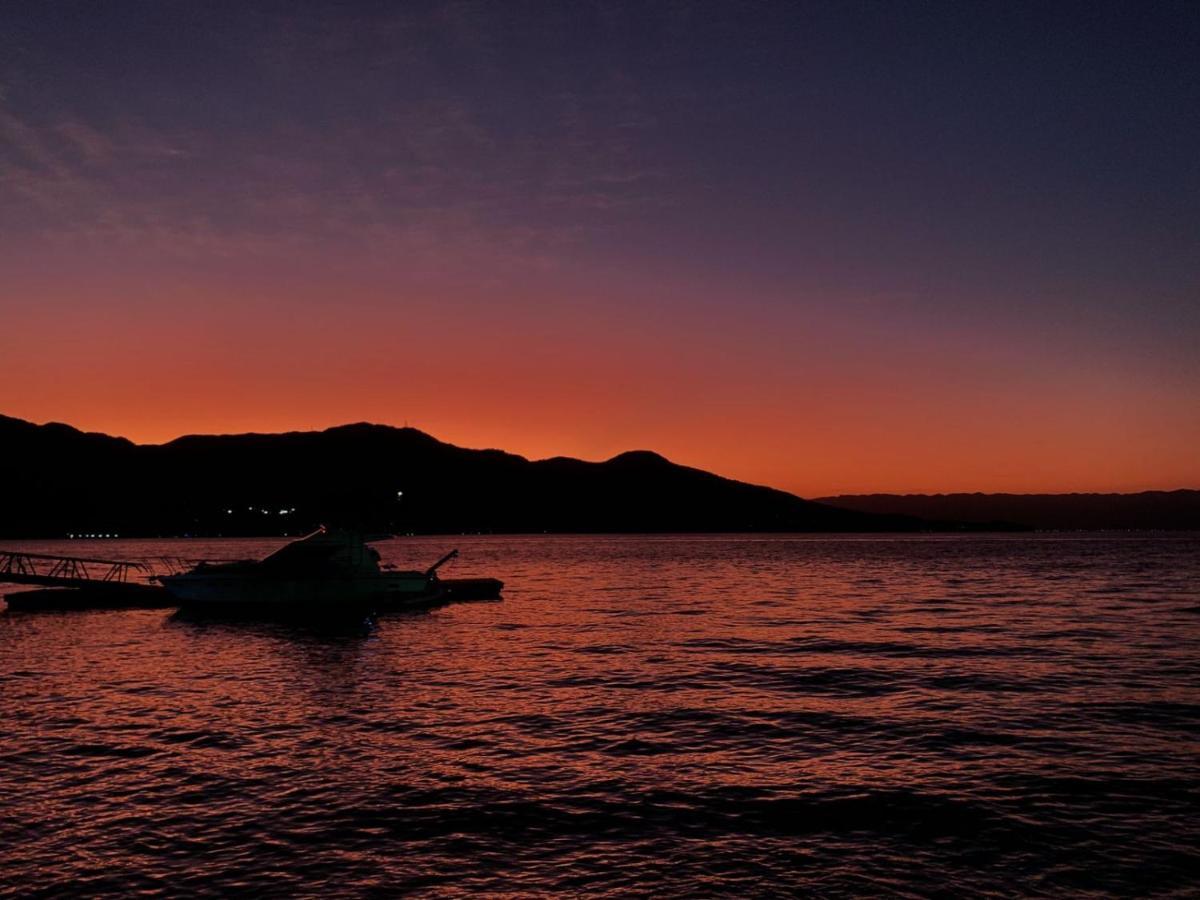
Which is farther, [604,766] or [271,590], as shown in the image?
[271,590]

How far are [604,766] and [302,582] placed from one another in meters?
37.4

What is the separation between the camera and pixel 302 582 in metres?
52.5

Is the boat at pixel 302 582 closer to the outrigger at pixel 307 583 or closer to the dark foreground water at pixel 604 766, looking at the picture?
the outrigger at pixel 307 583

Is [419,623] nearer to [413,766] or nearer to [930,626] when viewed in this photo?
[930,626]

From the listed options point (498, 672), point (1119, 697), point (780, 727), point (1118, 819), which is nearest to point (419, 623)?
point (498, 672)

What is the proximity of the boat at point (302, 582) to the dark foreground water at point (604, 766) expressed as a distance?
9195 mm

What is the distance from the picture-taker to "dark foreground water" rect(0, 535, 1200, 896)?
45.2 feet

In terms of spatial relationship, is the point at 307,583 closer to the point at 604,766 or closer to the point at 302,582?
the point at 302,582

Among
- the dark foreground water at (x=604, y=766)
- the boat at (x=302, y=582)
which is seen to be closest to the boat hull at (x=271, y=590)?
the boat at (x=302, y=582)

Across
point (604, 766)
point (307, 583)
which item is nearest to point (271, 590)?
point (307, 583)

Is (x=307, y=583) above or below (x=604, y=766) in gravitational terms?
above

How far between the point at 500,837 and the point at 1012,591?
72.3 metres

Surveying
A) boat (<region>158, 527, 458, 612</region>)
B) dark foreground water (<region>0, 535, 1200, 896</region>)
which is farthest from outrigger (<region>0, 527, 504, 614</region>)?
dark foreground water (<region>0, 535, 1200, 896</region>)

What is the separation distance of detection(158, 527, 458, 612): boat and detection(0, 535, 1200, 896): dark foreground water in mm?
9195
